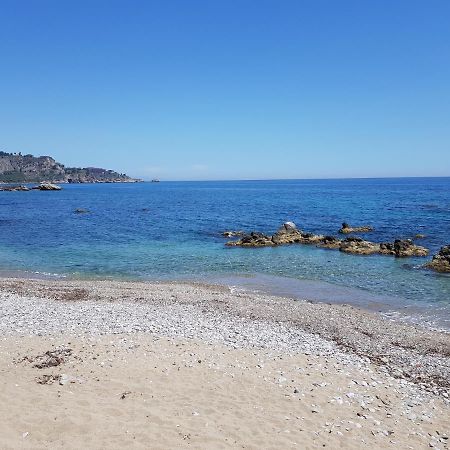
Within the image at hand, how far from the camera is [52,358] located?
13.6m

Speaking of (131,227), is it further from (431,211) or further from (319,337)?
(431,211)

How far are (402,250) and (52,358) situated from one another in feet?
120

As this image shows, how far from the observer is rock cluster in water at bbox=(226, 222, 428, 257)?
41812 millimetres

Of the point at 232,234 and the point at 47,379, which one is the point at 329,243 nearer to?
the point at 232,234

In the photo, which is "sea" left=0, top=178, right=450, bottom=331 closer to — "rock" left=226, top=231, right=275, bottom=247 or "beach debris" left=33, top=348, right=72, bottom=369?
"rock" left=226, top=231, right=275, bottom=247

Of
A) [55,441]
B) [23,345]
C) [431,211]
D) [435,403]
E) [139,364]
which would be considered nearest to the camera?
[55,441]

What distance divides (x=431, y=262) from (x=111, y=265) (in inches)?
1106

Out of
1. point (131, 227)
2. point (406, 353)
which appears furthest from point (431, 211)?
point (406, 353)

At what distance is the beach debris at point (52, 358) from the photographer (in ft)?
42.9

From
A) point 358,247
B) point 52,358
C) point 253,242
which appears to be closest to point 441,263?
point 358,247

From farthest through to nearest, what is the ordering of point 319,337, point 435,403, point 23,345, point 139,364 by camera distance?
1. point 319,337
2. point 23,345
3. point 139,364
4. point 435,403

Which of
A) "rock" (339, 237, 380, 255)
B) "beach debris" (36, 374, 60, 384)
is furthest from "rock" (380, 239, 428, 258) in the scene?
"beach debris" (36, 374, 60, 384)

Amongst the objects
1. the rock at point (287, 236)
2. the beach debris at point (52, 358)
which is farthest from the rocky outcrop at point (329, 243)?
the beach debris at point (52, 358)

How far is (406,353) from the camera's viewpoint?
16.3 metres
